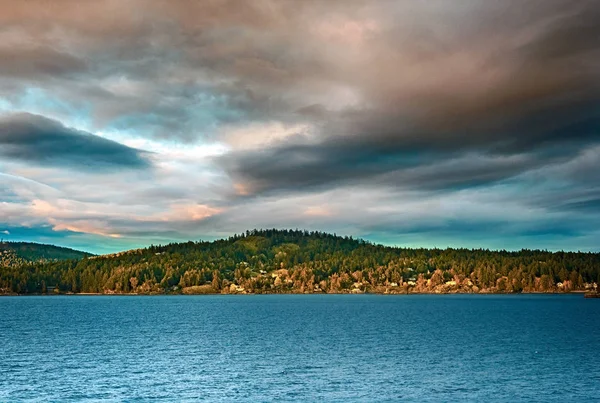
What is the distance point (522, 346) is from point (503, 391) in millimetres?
51992

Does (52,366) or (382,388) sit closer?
(382,388)

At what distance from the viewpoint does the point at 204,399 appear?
229 ft

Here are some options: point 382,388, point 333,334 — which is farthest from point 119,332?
point 382,388

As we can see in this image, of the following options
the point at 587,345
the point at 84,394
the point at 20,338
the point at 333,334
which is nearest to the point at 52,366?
the point at 84,394

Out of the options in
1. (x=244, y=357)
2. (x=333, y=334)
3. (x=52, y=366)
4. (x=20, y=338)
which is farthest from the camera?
(x=333, y=334)

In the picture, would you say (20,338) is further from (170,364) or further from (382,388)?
(382,388)

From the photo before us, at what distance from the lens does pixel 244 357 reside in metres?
106

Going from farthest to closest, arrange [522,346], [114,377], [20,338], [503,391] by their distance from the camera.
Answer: [20,338] → [522,346] → [114,377] → [503,391]

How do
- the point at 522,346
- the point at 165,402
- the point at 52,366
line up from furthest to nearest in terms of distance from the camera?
1. the point at 522,346
2. the point at 52,366
3. the point at 165,402

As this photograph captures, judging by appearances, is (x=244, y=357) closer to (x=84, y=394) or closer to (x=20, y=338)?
(x=84, y=394)

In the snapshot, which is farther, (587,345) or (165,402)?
(587,345)

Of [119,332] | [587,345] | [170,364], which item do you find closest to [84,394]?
[170,364]

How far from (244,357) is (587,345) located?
245 ft

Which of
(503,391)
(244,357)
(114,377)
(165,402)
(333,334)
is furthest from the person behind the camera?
(333,334)
